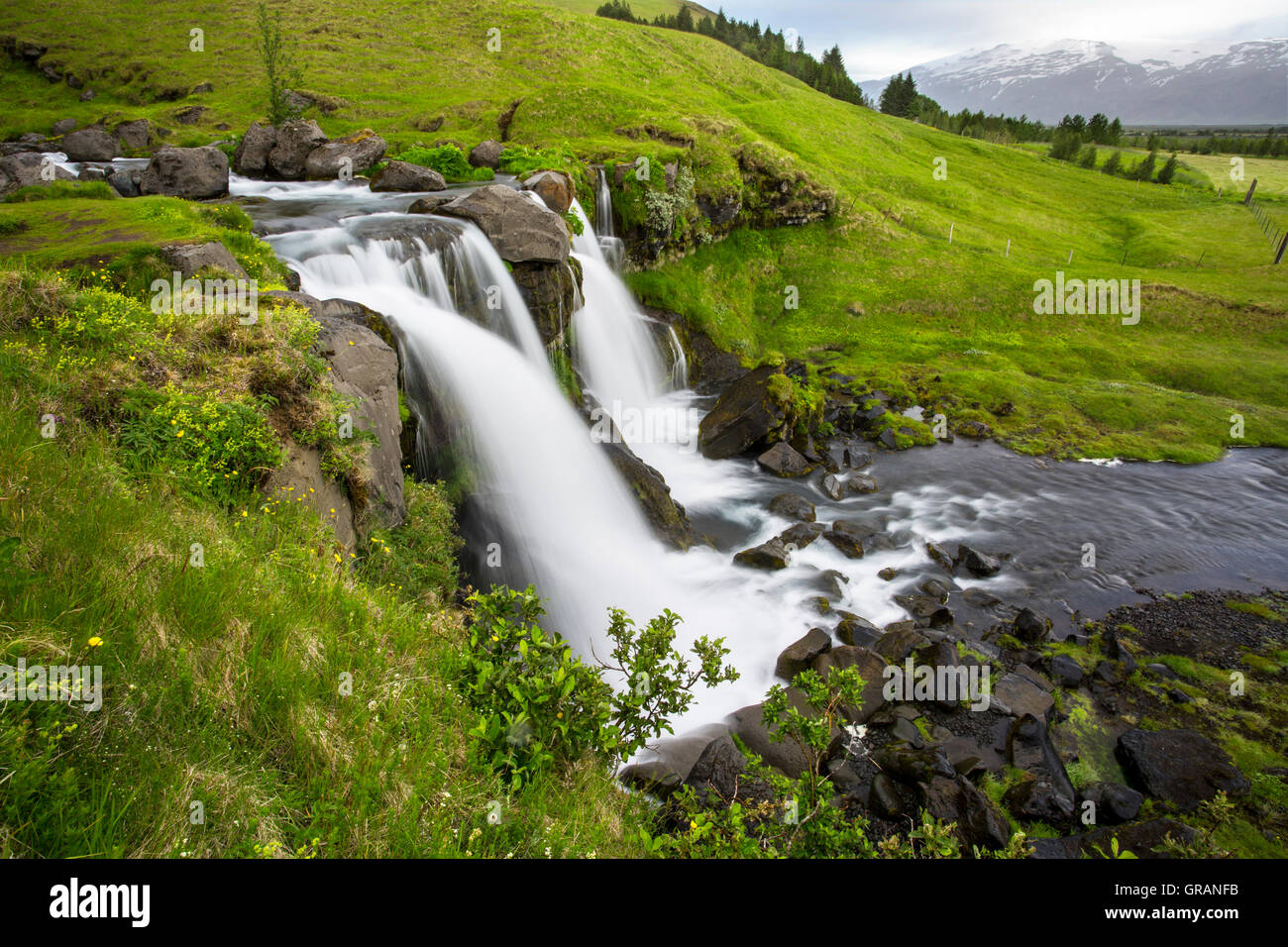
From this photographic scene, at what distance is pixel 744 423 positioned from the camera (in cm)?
2412

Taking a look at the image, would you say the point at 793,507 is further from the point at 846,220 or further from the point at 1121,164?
the point at 1121,164

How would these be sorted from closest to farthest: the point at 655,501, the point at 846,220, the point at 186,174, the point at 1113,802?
the point at 1113,802 < the point at 655,501 < the point at 186,174 < the point at 846,220

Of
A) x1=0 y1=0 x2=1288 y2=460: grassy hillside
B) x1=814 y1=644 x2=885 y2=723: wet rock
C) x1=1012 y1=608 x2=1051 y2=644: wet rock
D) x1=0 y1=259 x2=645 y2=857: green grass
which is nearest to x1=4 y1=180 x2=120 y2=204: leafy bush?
x1=0 y1=259 x2=645 y2=857: green grass

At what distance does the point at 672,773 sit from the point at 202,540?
258 inches

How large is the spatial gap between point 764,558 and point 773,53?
129m

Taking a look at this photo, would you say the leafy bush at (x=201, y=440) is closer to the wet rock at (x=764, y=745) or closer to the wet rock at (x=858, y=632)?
the wet rock at (x=764, y=745)

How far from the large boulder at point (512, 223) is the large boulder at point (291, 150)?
1533 centimetres

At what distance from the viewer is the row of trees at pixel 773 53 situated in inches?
4505

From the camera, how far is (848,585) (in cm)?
1667

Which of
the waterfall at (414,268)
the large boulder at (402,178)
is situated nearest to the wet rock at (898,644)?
the waterfall at (414,268)

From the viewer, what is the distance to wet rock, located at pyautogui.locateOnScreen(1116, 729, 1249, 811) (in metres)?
10.7

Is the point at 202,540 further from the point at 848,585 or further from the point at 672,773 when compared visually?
the point at 848,585

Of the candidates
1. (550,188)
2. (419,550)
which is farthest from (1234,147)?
(419,550)

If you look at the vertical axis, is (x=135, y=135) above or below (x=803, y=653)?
above
